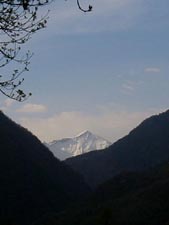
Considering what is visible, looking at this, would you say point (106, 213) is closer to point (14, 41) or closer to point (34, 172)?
point (14, 41)

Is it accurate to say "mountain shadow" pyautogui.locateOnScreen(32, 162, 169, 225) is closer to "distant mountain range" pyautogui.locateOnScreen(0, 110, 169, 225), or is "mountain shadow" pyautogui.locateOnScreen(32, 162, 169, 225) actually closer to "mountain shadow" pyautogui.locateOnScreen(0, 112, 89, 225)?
"distant mountain range" pyautogui.locateOnScreen(0, 110, 169, 225)

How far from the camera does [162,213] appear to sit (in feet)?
415

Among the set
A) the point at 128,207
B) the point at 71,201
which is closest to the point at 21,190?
the point at 71,201

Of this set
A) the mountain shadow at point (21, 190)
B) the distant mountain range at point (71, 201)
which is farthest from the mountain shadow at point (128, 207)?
the mountain shadow at point (21, 190)

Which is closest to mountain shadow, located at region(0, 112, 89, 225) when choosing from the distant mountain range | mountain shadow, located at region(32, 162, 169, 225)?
the distant mountain range

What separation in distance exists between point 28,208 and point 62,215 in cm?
2334

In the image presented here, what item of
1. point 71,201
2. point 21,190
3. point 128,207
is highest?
point 21,190

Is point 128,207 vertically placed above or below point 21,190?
below

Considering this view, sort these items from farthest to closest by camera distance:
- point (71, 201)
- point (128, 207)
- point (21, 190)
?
1. point (71, 201)
2. point (21, 190)
3. point (128, 207)

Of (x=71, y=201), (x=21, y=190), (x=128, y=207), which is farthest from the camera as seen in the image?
(x=71, y=201)

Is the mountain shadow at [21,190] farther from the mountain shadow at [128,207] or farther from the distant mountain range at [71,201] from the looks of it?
the mountain shadow at [128,207]

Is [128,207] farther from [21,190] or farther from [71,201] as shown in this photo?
[71,201]

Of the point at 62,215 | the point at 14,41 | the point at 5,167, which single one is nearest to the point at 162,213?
the point at 62,215

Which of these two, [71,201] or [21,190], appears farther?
[71,201]
